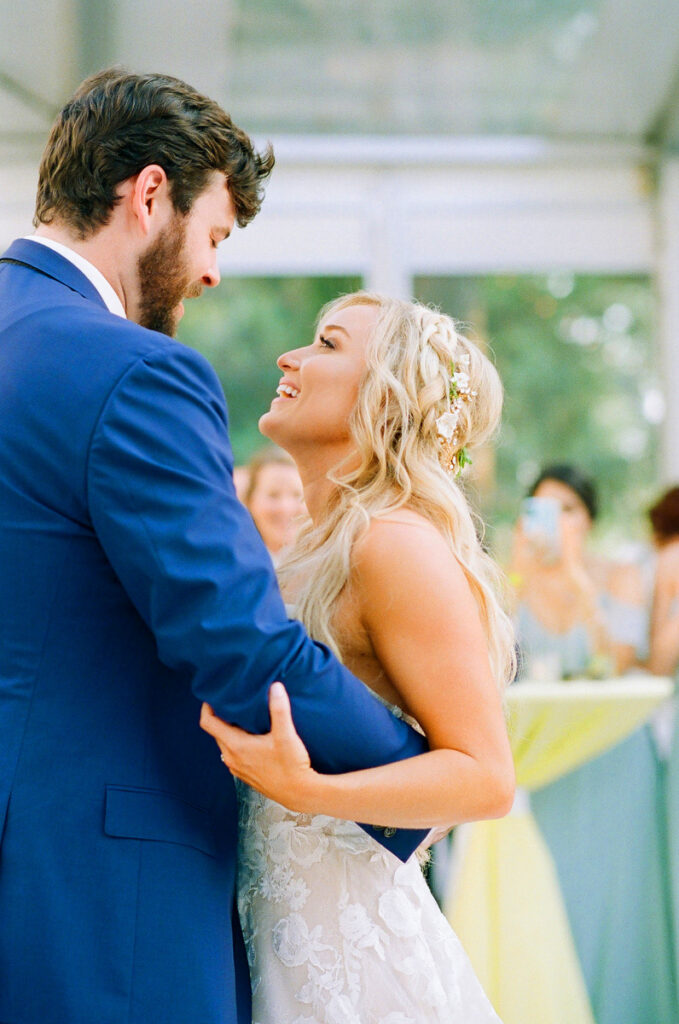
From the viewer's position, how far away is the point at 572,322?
732 cm

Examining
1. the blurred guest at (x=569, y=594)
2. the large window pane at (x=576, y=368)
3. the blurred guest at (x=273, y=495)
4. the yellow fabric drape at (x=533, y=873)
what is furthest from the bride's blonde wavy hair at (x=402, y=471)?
the large window pane at (x=576, y=368)

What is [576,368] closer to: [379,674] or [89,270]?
[379,674]

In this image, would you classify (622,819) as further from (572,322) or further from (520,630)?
(572,322)

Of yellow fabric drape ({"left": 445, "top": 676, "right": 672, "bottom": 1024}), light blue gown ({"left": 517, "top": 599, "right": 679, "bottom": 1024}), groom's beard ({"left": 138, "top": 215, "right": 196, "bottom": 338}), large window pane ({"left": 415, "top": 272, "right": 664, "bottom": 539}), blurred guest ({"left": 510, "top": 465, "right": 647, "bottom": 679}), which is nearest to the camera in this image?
groom's beard ({"left": 138, "top": 215, "right": 196, "bottom": 338})

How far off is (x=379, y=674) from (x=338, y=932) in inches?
15.5

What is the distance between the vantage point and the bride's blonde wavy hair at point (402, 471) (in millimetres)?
1764

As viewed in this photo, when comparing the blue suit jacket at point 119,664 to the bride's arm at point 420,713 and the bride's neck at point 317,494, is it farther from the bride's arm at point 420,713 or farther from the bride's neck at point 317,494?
the bride's neck at point 317,494

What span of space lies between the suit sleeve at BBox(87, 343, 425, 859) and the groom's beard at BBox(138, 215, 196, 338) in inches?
12.8

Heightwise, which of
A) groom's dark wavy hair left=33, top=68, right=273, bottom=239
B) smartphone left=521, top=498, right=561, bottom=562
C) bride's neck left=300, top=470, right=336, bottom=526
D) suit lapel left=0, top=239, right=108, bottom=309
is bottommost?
bride's neck left=300, top=470, right=336, bottom=526

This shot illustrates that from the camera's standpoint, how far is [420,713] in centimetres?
163

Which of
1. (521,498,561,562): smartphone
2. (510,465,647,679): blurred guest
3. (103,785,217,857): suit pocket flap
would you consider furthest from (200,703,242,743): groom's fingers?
(521,498,561,562): smartphone

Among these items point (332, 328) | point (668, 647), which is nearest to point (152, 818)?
point (332, 328)

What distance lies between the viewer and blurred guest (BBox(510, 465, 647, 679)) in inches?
181

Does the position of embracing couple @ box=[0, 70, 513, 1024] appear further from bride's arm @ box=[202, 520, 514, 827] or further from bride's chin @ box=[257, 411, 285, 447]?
bride's chin @ box=[257, 411, 285, 447]
